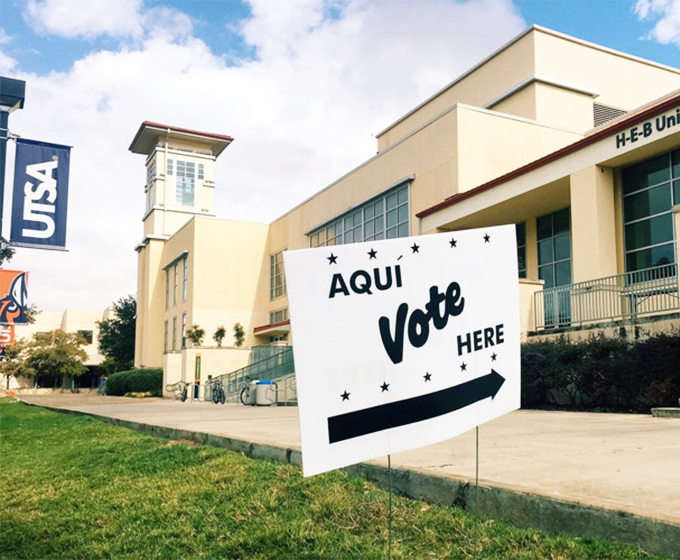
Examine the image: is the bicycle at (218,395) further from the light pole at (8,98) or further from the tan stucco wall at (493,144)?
the light pole at (8,98)

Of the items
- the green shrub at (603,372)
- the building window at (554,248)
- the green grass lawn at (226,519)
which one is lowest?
the green grass lawn at (226,519)

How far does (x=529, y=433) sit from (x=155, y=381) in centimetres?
3798

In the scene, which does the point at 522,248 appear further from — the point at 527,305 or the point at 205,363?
the point at 205,363

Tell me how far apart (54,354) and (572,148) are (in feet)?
186

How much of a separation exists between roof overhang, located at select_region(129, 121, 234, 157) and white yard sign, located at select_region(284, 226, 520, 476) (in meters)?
51.5

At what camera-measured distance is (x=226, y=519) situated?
4.81m

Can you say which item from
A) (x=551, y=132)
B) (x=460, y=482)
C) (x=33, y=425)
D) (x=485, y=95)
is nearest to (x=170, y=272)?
(x=485, y=95)

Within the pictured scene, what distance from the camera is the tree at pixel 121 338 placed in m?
60.1

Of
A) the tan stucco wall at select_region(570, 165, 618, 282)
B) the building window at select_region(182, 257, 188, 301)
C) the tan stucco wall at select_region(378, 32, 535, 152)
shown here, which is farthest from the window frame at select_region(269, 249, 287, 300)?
the tan stucco wall at select_region(570, 165, 618, 282)

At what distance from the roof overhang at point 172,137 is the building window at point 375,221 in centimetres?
2251

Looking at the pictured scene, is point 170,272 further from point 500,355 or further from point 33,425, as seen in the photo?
point 500,355

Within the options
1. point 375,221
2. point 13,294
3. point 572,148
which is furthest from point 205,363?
point 572,148

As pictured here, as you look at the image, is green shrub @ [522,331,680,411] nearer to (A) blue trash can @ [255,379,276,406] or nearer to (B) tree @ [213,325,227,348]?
(A) blue trash can @ [255,379,276,406]

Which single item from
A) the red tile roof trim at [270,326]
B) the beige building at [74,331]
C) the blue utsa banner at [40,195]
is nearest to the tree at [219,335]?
the red tile roof trim at [270,326]
